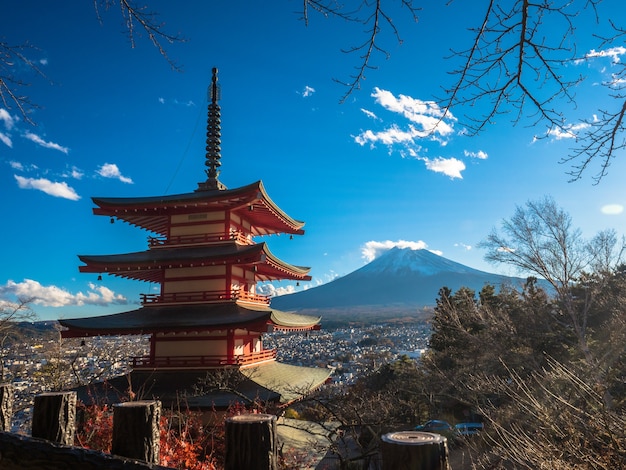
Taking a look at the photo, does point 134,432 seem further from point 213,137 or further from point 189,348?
point 213,137

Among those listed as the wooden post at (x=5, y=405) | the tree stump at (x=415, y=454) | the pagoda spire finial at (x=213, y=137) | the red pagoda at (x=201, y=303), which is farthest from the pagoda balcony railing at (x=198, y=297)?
the tree stump at (x=415, y=454)

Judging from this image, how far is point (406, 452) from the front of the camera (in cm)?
136

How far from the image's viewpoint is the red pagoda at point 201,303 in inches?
397

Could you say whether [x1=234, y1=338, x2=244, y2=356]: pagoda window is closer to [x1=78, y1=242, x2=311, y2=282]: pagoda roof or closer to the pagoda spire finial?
[x1=78, y1=242, x2=311, y2=282]: pagoda roof

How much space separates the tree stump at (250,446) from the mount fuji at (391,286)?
93.4m

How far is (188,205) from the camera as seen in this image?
465 inches

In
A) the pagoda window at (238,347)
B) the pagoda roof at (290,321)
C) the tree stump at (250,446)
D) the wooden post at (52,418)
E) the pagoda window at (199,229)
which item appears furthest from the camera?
the pagoda window at (199,229)

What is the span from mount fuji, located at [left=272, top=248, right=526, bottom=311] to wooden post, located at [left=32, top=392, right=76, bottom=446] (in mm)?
93159

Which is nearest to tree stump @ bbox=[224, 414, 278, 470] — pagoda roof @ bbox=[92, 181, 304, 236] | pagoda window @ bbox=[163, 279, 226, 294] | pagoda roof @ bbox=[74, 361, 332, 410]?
pagoda roof @ bbox=[74, 361, 332, 410]

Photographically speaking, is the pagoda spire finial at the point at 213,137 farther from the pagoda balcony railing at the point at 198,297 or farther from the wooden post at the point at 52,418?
the wooden post at the point at 52,418

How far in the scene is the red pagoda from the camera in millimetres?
10078

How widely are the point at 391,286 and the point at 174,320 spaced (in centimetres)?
10125

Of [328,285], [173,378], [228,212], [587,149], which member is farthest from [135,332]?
[328,285]

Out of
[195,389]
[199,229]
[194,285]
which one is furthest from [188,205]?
[195,389]
